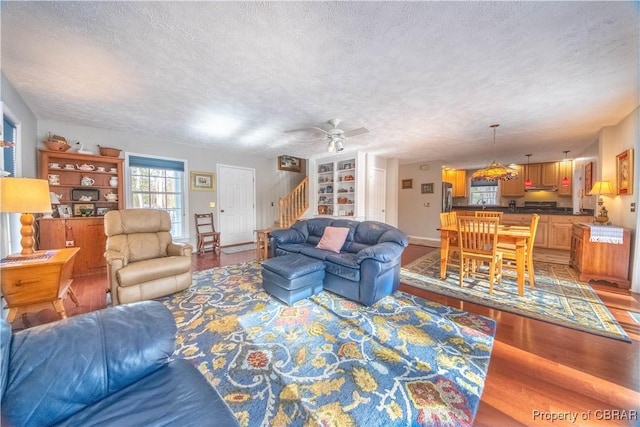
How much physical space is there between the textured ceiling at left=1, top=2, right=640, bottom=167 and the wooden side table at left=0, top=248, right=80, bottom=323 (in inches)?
68.2

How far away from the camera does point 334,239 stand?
3510 mm

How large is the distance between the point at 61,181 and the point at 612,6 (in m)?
6.53

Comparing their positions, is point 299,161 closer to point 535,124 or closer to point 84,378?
point 535,124

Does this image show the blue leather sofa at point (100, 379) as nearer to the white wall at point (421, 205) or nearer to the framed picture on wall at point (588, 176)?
the white wall at point (421, 205)

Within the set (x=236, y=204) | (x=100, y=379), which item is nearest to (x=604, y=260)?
(x=100, y=379)

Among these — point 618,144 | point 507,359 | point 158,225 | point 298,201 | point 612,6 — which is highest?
point 612,6

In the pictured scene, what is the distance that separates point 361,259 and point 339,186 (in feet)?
11.7

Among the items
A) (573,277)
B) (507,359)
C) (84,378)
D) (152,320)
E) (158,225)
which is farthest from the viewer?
(573,277)

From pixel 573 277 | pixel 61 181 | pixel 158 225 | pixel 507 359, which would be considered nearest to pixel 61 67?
pixel 158 225

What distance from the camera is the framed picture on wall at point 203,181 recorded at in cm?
542

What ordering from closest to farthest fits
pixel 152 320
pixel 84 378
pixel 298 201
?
1. pixel 84 378
2. pixel 152 320
3. pixel 298 201

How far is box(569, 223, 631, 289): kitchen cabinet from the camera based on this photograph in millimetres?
3129

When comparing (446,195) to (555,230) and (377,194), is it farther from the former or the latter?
(377,194)

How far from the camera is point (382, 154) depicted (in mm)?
5992
